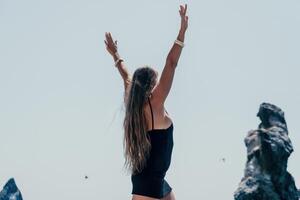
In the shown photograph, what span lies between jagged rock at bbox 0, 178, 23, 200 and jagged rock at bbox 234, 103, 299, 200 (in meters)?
51.5

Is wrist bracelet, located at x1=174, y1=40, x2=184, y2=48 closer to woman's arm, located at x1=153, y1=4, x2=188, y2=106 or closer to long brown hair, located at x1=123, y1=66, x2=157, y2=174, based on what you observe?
woman's arm, located at x1=153, y1=4, x2=188, y2=106

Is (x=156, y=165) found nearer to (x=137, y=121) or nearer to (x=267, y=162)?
(x=137, y=121)

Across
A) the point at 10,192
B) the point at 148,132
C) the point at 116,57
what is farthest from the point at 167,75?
the point at 10,192

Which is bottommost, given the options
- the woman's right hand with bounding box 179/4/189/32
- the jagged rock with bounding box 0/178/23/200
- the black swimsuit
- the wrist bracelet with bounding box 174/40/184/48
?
the black swimsuit

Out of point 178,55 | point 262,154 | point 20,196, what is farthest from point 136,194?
point 20,196

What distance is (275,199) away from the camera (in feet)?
208

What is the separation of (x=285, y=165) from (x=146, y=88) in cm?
6027

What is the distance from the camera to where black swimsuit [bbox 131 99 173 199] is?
19.1 ft

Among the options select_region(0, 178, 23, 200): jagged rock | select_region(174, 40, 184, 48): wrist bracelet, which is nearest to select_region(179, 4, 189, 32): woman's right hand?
select_region(174, 40, 184, 48): wrist bracelet

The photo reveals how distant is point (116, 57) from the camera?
7195mm

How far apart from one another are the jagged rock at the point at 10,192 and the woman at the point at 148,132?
335ft

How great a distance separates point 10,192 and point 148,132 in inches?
4072

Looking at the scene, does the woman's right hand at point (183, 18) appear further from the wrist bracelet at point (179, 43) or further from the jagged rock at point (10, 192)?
the jagged rock at point (10, 192)

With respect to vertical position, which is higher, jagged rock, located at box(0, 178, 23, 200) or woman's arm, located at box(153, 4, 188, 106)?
jagged rock, located at box(0, 178, 23, 200)
